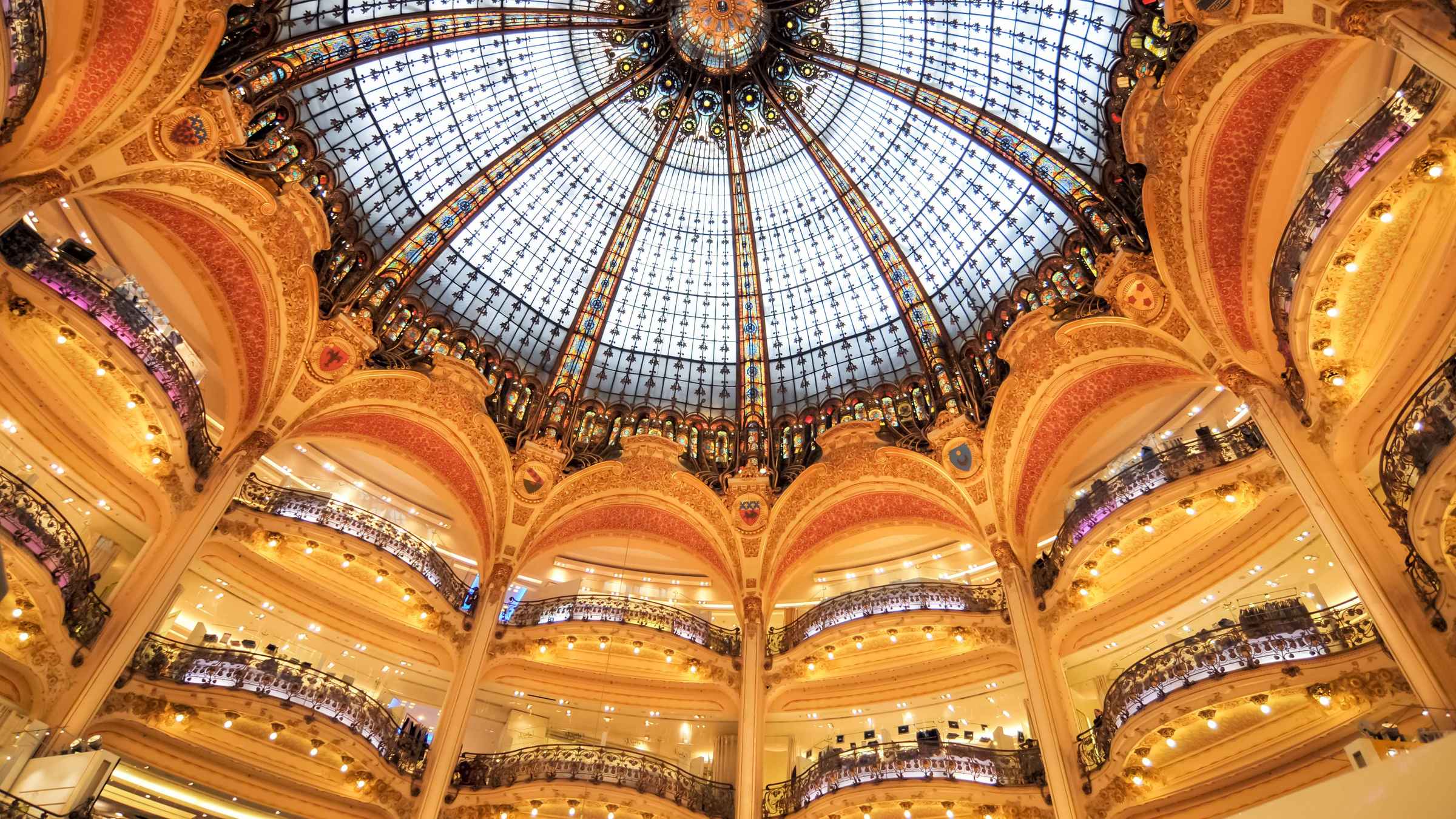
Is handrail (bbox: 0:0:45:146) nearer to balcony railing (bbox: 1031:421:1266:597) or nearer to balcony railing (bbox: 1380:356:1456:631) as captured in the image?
balcony railing (bbox: 1380:356:1456:631)

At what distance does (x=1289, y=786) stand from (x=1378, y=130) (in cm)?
1122

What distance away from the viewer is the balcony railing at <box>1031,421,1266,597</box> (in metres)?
17.4

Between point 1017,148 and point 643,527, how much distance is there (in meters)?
14.9

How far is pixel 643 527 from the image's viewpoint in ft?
84.0

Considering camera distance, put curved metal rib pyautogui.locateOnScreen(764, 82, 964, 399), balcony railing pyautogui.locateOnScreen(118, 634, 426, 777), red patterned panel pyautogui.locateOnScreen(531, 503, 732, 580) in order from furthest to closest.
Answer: red patterned panel pyautogui.locateOnScreen(531, 503, 732, 580)
curved metal rib pyautogui.locateOnScreen(764, 82, 964, 399)
balcony railing pyautogui.locateOnScreen(118, 634, 426, 777)

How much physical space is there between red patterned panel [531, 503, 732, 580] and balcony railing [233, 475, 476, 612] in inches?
141

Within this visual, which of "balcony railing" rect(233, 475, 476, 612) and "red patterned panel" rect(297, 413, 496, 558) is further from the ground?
"red patterned panel" rect(297, 413, 496, 558)

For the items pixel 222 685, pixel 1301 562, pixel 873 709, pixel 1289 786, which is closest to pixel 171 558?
pixel 222 685

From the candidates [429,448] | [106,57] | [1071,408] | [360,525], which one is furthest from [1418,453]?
[106,57]

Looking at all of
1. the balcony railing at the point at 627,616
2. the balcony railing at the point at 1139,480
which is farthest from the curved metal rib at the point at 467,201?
the balcony railing at the point at 1139,480

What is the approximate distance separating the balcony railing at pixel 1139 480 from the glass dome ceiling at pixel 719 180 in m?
6.00

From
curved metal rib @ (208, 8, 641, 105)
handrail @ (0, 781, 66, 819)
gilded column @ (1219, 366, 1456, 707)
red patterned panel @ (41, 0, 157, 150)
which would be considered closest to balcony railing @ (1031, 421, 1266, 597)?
gilded column @ (1219, 366, 1456, 707)

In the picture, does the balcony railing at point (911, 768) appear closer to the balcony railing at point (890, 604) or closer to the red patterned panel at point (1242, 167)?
the balcony railing at point (890, 604)

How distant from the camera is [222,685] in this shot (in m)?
16.8
